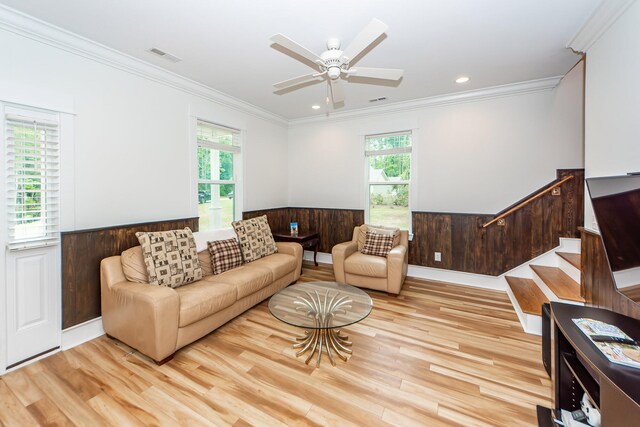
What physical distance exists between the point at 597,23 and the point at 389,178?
2766 millimetres

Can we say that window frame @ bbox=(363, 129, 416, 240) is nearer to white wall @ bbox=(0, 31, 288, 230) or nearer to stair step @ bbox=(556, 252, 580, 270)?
stair step @ bbox=(556, 252, 580, 270)

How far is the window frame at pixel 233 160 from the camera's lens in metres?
3.45

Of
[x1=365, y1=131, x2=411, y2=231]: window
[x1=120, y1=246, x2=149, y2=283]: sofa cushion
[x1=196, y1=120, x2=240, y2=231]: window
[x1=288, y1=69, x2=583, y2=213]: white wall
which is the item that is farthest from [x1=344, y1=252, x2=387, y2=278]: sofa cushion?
[x1=120, y1=246, x2=149, y2=283]: sofa cushion

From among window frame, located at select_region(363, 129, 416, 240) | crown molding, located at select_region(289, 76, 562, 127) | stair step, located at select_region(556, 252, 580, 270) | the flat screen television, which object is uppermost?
crown molding, located at select_region(289, 76, 562, 127)

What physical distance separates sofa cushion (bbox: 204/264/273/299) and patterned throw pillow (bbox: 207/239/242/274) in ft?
0.29

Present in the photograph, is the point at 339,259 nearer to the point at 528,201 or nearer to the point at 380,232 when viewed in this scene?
the point at 380,232

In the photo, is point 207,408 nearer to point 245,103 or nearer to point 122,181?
point 122,181

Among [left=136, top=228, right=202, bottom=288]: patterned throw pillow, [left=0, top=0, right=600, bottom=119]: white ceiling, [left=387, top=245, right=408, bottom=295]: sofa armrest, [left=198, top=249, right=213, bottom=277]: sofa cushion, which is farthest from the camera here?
[left=387, top=245, right=408, bottom=295]: sofa armrest

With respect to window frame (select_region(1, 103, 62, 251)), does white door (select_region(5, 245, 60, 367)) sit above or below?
below

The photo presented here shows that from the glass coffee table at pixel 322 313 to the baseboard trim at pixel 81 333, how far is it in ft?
5.61

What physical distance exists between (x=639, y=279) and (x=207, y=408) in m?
2.63

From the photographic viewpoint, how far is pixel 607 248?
60.2 inches

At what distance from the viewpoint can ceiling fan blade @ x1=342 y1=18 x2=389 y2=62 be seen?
5.56ft

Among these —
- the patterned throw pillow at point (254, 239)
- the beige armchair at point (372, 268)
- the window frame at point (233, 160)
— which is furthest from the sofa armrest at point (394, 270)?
the window frame at point (233, 160)
